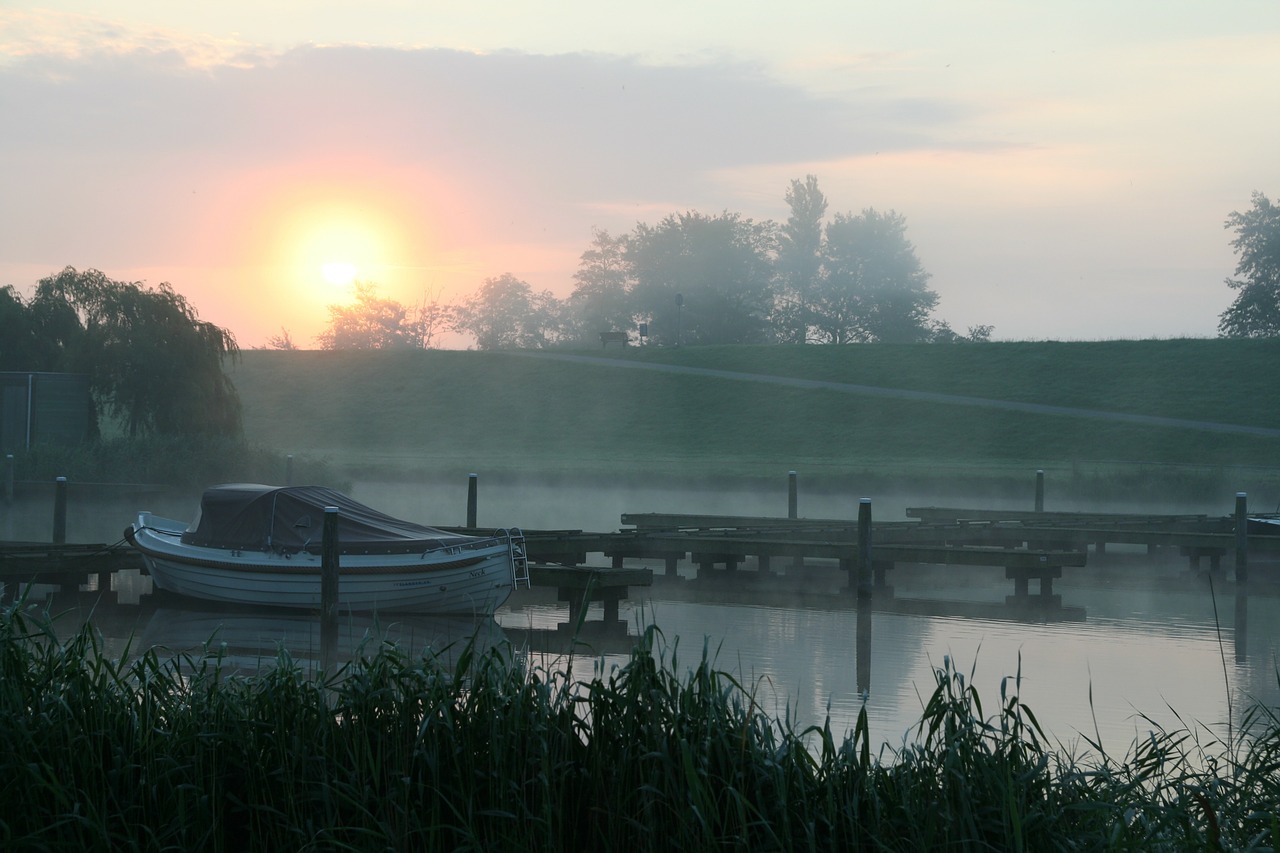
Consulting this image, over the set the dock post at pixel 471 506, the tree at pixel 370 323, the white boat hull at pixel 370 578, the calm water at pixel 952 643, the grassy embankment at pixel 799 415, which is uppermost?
the tree at pixel 370 323

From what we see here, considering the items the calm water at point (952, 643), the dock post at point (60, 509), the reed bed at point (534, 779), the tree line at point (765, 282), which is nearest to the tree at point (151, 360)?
the dock post at point (60, 509)

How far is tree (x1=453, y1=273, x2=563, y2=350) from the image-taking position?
130750mm

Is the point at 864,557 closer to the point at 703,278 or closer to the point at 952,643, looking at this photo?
the point at 952,643

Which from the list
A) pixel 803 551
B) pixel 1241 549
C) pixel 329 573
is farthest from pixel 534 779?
pixel 1241 549

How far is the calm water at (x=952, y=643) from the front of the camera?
11.1 m

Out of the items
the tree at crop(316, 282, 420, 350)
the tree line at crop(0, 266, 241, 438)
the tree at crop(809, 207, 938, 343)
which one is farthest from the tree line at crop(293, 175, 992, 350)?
the tree line at crop(0, 266, 241, 438)

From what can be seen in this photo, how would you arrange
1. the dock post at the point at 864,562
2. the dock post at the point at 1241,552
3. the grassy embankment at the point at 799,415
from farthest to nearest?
the grassy embankment at the point at 799,415, the dock post at the point at 1241,552, the dock post at the point at 864,562

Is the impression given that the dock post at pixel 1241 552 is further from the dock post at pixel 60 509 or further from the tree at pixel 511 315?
the tree at pixel 511 315

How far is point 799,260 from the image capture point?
4309 inches

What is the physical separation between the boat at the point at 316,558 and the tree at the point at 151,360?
17729 mm

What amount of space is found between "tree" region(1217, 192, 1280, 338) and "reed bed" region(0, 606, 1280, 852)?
82.5 m

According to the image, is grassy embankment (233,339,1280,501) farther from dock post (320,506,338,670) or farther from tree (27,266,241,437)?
dock post (320,506,338,670)

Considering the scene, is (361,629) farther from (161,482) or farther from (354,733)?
(161,482)

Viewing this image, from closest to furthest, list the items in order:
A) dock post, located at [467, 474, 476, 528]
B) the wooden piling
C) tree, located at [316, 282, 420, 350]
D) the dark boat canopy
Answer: the dark boat canopy
the wooden piling
dock post, located at [467, 474, 476, 528]
tree, located at [316, 282, 420, 350]
